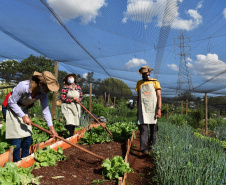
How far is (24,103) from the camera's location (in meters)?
2.60

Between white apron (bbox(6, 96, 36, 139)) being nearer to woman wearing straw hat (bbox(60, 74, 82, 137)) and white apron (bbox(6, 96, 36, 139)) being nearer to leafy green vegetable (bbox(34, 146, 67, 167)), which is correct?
leafy green vegetable (bbox(34, 146, 67, 167))

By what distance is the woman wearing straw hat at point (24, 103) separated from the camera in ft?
7.83

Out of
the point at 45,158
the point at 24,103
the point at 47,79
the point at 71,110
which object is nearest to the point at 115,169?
the point at 45,158

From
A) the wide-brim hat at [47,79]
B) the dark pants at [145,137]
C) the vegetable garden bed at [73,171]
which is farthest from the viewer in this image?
the dark pants at [145,137]

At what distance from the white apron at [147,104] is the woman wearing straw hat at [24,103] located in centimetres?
152

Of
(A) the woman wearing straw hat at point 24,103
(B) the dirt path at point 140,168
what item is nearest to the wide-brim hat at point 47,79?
(A) the woman wearing straw hat at point 24,103

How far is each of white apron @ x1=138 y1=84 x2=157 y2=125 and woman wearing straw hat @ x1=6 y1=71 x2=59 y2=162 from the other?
60.0 inches

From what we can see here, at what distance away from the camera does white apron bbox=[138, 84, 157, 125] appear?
3.47 meters

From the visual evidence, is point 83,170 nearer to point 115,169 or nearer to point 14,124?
point 115,169

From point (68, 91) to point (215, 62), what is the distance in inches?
209

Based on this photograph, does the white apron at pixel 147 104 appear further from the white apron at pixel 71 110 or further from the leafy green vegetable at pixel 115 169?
the white apron at pixel 71 110

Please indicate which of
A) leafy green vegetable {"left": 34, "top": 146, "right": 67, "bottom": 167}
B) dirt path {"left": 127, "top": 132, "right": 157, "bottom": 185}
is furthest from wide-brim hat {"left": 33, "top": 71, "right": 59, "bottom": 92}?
dirt path {"left": 127, "top": 132, "right": 157, "bottom": 185}

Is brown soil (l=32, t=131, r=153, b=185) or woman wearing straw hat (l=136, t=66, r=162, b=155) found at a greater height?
woman wearing straw hat (l=136, t=66, r=162, b=155)

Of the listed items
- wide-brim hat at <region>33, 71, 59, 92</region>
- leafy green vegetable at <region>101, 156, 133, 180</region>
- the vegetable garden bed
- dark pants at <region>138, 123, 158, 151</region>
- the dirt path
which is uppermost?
wide-brim hat at <region>33, 71, 59, 92</region>
